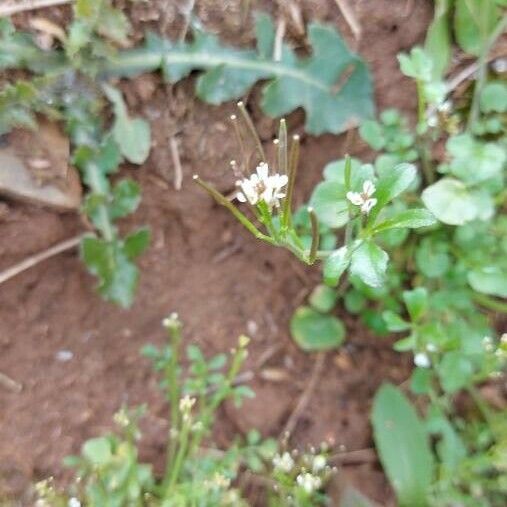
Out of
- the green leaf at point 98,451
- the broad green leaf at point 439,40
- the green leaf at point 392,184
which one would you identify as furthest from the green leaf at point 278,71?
the green leaf at point 98,451

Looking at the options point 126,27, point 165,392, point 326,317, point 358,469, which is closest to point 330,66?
point 126,27

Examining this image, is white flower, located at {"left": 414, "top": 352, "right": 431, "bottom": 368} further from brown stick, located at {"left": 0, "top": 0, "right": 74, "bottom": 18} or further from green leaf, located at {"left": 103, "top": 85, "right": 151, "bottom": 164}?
brown stick, located at {"left": 0, "top": 0, "right": 74, "bottom": 18}

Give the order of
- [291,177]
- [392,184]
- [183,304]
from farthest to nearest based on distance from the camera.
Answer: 1. [183,304]
2. [392,184]
3. [291,177]

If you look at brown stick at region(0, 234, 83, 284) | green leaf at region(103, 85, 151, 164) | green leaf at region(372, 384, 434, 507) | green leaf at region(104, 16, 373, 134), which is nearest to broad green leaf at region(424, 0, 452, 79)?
green leaf at region(104, 16, 373, 134)

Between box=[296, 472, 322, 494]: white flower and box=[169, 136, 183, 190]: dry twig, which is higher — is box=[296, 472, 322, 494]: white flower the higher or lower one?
the lower one

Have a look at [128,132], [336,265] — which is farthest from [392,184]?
[128,132]

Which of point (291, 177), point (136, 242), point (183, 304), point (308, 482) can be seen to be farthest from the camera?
point (183, 304)

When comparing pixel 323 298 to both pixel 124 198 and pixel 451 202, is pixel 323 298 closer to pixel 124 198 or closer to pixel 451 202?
pixel 451 202
